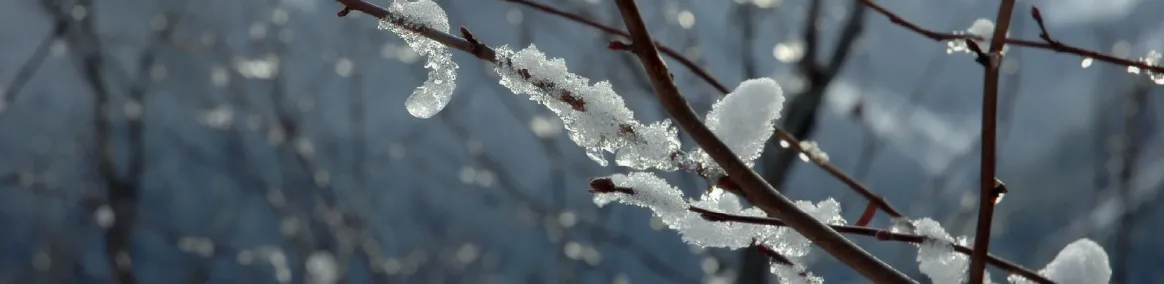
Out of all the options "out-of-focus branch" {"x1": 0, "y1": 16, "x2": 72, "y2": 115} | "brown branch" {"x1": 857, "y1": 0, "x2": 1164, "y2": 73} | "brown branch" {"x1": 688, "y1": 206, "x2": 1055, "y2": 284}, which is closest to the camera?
"brown branch" {"x1": 688, "y1": 206, "x2": 1055, "y2": 284}

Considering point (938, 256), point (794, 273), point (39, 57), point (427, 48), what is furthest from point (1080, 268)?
point (39, 57)

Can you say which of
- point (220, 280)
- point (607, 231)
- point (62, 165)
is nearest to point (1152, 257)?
point (607, 231)

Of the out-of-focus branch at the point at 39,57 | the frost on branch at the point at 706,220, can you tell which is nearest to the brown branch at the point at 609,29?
the frost on branch at the point at 706,220

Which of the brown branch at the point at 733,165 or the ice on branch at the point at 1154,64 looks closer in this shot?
the brown branch at the point at 733,165

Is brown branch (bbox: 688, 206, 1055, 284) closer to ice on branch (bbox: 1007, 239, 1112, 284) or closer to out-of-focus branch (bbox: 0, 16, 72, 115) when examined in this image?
ice on branch (bbox: 1007, 239, 1112, 284)

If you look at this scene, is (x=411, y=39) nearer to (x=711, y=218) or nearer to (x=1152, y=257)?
(x=711, y=218)

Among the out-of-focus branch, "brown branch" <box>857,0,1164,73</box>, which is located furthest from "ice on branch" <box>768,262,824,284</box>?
the out-of-focus branch

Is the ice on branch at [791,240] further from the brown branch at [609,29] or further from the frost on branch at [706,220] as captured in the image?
the brown branch at [609,29]
